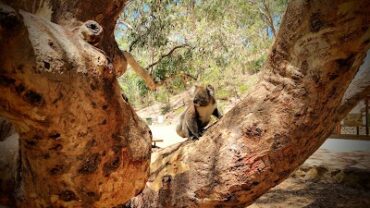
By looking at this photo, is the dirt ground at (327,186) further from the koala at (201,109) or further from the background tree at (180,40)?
the background tree at (180,40)

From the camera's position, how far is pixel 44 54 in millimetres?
1324

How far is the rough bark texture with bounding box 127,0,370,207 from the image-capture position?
1.95 metres

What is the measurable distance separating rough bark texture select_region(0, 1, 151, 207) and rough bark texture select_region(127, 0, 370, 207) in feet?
1.97

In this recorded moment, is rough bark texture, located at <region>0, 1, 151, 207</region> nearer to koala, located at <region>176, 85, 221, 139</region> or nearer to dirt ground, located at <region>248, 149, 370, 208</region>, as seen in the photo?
koala, located at <region>176, 85, 221, 139</region>

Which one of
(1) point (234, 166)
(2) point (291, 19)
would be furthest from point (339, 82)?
(1) point (234, 166)

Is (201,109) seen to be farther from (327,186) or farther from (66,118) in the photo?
(66,118)

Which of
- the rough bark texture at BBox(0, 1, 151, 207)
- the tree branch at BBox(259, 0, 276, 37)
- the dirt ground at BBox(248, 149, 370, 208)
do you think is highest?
the tree branch at BBox(259, 0, 276, 37)

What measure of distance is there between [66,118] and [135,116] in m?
0.50

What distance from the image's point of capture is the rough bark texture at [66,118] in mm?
1303

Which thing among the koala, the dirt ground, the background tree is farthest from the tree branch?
the koala

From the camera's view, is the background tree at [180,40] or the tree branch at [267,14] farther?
the tree branch at [267,14]

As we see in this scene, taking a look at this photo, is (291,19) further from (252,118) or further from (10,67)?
(10,67)

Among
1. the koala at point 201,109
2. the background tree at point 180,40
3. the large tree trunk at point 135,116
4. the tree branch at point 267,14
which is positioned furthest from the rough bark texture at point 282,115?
the tree branch at point 267,14

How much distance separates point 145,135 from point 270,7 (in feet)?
51.6
